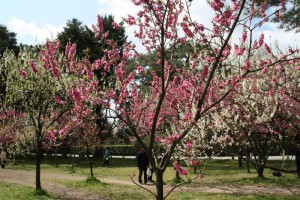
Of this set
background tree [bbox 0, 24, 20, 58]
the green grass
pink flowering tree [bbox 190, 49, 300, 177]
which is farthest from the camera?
background tree [bbox 0, 24, 20, 58]

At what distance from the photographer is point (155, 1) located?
16.3ft

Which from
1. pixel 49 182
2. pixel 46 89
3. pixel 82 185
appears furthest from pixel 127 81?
pixel 49 182

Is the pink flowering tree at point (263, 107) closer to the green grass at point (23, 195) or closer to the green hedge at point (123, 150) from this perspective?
the green grass at point (23, 195)

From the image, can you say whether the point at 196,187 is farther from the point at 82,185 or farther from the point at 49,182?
the point at 49,182

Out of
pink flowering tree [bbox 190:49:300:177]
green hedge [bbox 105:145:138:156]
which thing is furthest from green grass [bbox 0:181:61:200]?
green hedge [bbox 105:145:138:156]

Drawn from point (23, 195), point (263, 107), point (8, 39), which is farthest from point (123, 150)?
point (263, 107)

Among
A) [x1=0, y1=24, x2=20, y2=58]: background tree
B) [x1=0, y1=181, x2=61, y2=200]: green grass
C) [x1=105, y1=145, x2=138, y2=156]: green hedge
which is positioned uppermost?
[x1=0, y1=24, x2=20, y2=58]: background tree

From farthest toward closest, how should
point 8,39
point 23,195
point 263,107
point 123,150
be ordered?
Result: point 8,39, point 123,150, point 23,195, point 263,107

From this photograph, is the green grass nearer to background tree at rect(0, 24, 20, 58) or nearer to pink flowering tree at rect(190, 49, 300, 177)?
pink flowering tree at rect(190, 49, 300, 177)

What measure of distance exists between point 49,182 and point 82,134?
4688 mm

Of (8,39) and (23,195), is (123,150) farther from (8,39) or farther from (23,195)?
(23,195)

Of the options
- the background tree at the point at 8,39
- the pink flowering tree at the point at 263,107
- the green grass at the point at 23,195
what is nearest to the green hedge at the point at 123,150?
the background tree at the point at 8,39

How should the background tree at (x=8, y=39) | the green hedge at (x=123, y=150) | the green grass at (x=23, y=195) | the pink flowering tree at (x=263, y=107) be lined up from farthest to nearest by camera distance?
→ the background tree at (x=8, y=39), the green hedge at (x=123, y=150), the green grass at (x=23, y=195), the pink flowering tree at (x=263, y=107)

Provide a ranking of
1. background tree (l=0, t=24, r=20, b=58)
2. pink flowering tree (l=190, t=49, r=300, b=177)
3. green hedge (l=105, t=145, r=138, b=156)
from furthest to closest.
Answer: background tree (l=0, t=24, r=20, b=58) < green hedge (l=105, t=145, r=138, b=156) < pink flowering tree (l=190, t=49, r=300, b=177)
